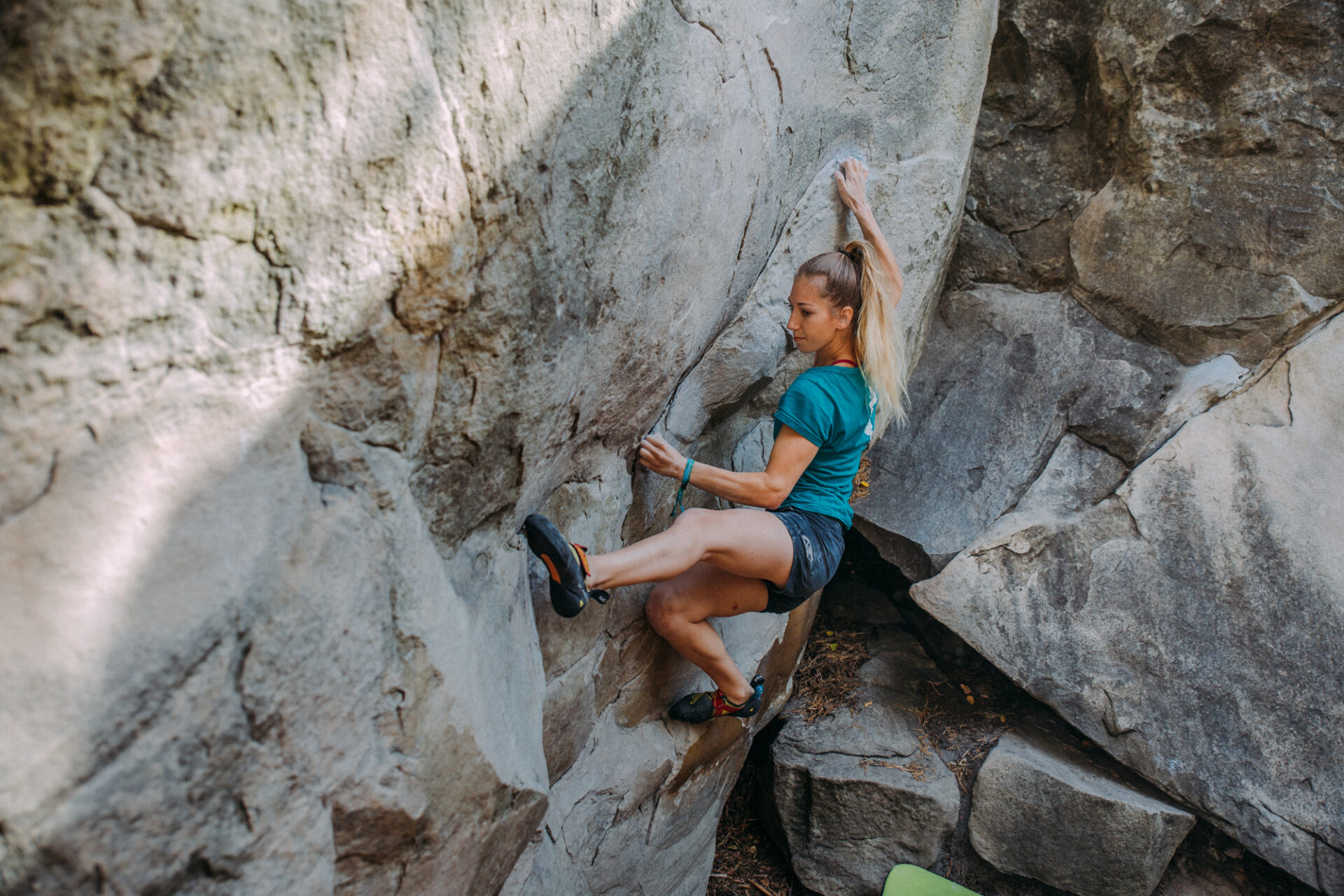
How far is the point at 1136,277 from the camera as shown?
3.30m

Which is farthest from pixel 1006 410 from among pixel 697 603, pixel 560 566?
pixel 560 566

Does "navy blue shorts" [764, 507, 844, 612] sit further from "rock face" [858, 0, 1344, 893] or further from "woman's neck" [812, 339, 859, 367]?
"rock face" [858, 0, 1344, 893]

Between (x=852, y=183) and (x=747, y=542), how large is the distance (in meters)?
1.42

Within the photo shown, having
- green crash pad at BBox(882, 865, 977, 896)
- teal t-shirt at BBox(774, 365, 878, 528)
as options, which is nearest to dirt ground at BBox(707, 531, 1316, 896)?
green crash pad at BBox(882, 865, 977, 896)

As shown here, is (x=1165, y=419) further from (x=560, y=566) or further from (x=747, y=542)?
(x=560, y=566)

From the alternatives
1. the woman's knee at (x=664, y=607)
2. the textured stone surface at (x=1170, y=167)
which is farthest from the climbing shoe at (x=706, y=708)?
the textured stone surface at (x=1170, y=167)

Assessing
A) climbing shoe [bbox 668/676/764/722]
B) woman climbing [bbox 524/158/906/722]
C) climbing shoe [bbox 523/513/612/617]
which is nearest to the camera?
climbing shoe [bbox 523/513/612/617]

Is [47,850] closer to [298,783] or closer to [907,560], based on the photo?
[298,783]

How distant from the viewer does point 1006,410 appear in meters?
3.47

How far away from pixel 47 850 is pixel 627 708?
1.86m

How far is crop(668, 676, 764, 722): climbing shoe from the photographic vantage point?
2846mm

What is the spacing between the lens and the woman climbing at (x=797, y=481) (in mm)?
2363

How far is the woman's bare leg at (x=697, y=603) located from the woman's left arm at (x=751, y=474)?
→ 0.30 metres

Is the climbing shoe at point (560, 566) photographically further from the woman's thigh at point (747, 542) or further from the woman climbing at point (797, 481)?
the woman's thigh at point (747, 542)
